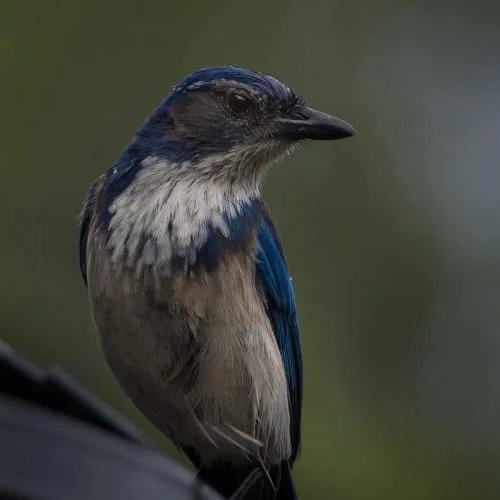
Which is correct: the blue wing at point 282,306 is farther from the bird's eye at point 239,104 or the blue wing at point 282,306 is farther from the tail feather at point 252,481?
the bird's eye at point 239,104

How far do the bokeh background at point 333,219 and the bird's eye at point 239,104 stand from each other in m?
2.09

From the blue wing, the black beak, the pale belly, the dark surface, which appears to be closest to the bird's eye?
the black beak

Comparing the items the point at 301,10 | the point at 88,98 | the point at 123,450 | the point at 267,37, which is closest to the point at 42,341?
the point at 88,98

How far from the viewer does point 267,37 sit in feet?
29.2

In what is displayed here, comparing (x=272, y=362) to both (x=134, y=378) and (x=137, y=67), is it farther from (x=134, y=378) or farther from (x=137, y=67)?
(x=137, y=67)

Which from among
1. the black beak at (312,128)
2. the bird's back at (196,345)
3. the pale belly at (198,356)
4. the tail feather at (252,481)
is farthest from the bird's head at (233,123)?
the tail feather at (252,481)

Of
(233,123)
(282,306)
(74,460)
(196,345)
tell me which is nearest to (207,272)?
(196,345)

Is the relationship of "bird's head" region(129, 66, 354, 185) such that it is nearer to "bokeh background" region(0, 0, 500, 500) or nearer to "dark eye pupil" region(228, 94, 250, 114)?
"dark eye pupil" region(228, 94, 250, 114)

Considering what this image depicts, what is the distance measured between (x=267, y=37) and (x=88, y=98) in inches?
57.1

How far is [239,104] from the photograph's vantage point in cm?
509

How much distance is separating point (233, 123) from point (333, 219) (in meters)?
3.54

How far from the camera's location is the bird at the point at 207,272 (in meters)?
4.61

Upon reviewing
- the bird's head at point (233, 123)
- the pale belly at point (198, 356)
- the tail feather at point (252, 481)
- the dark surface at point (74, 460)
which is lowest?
the tail feather at point (252, 481)

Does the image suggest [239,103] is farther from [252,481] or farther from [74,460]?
[74,460]
